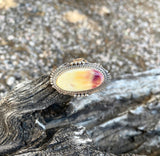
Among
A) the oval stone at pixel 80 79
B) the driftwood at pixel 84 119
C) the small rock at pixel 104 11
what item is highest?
the small rock at pixel 104 11

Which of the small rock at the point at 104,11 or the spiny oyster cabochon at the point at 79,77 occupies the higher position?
the small rock at the point at 104,11

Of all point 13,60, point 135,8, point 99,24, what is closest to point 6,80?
point 13,60

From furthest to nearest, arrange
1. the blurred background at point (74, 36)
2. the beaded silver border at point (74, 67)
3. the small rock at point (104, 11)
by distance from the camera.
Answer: the small rock at point (104, 11), the blurred background at point (74, 36), the beaded silver border at point (74, 67)

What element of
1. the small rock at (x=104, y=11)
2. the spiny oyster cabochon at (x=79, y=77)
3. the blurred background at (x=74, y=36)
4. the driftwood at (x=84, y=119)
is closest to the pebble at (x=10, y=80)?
the blurred background at (x=74, y=36)

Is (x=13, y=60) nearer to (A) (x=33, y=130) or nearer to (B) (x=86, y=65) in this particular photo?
(A) (x=33, y=130)

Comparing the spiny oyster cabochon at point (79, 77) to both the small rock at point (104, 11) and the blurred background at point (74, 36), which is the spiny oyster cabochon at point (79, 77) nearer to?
the blurred background at point (74, 36)

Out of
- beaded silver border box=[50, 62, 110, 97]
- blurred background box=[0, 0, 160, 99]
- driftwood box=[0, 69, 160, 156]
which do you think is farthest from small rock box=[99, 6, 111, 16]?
beaded silver border box=[50, 62, 110, 97]

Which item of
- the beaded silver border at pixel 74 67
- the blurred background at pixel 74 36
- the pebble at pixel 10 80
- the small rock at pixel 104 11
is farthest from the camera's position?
the small rock at pixel 104 11
